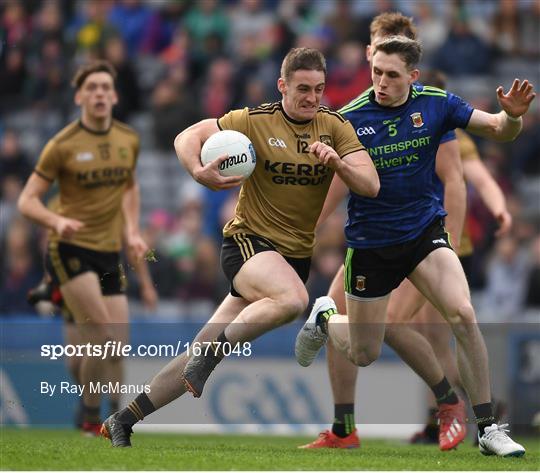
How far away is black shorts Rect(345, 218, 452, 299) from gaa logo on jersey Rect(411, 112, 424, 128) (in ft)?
2.21

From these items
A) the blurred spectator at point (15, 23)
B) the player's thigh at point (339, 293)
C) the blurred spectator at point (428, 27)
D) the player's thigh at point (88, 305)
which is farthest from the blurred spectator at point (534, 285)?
the blurred spectator at point (15, 23)

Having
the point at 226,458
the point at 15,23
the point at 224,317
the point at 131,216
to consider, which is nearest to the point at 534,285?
the point at 131,216

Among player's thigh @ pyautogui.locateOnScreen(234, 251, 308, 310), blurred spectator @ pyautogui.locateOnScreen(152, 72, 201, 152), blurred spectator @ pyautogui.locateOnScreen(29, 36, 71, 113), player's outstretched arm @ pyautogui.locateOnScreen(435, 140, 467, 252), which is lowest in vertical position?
→ player's thigh @ pyautogui.locateOnScreen(234, 251, 308, 310)

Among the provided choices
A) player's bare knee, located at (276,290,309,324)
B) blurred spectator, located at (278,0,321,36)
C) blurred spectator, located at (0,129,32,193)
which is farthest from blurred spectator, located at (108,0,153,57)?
player's bare knee, located at (276,290,309,324)

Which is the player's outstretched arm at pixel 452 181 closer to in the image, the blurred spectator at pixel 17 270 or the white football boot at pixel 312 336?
the white football boot at pixel 312 336

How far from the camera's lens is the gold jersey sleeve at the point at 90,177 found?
12.4 m

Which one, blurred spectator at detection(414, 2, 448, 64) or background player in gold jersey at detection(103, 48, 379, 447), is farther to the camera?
blurred spectator at detection(414, 2, 448, 64)

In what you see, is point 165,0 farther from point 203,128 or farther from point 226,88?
point 203,128

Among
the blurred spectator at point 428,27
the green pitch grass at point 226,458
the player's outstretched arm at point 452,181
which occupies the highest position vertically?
the blurred spectator at point 428,27

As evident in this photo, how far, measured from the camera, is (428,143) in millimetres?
9695

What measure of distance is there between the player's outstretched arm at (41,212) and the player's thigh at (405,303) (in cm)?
271

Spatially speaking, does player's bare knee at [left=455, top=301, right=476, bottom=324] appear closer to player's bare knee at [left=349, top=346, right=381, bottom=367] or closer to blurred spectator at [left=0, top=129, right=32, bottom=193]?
player's bare knee at [left=349, top=346, right=381, bottom=367]

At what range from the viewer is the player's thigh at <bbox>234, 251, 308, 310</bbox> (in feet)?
30.2

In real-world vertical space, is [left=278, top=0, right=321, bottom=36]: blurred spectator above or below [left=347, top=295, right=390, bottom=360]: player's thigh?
above
